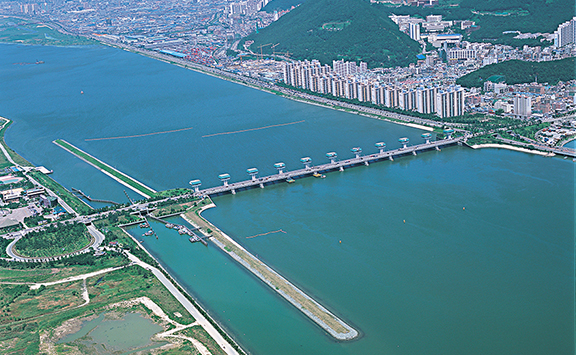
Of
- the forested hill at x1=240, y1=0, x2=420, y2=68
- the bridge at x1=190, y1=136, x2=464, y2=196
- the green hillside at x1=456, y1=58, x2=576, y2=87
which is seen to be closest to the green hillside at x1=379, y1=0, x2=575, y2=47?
the forested hill at x1=240, y1=0, x2=420, y2=68

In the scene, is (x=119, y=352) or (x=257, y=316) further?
(x=257, y=316)

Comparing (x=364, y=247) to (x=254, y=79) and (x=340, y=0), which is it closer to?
(x=254, y=79)

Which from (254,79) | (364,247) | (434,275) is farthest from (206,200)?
(254,79)

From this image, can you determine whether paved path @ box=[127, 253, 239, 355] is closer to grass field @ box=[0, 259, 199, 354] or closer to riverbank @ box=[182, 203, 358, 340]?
grass field @ box=[0, 259, 199, 354]

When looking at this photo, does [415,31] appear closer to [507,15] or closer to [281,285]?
Result: [507,15]

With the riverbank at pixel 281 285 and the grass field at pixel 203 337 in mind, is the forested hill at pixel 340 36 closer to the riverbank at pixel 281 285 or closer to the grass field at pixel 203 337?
the riverbank at pixel 281 285

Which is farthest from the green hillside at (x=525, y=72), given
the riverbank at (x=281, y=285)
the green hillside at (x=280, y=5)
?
the green hillside at (x=280, y=5)

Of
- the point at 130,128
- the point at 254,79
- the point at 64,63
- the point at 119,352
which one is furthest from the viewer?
the point at 64,63
